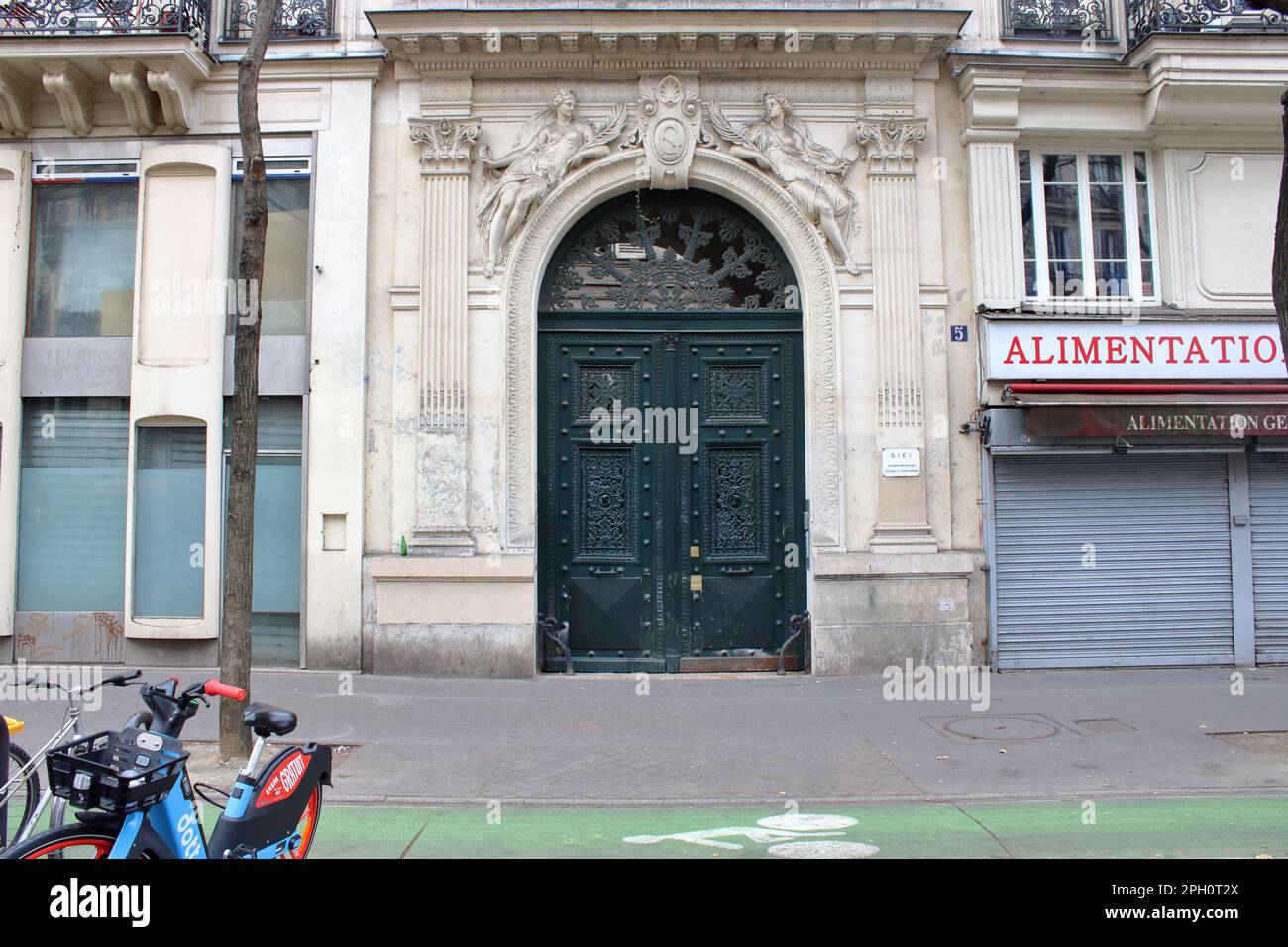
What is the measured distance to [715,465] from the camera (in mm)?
11945

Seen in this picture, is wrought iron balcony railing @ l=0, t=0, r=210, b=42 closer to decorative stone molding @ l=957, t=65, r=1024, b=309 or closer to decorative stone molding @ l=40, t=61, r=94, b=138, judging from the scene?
decorative stone molding @ l=40, t=61, r=94, b=138

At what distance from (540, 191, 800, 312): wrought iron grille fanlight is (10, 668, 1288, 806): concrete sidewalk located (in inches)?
181

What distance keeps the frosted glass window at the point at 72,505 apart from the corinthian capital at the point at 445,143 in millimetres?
4787

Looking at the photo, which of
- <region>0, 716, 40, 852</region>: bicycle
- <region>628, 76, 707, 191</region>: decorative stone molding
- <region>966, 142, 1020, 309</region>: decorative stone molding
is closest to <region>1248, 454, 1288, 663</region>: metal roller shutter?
<region>966, 142, 1020, 309</region>: decorative stone molding

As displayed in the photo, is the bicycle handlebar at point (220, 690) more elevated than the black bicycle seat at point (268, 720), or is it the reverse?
the bicycle handlebar at point (220, 690)

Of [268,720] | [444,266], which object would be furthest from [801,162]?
[268,720]

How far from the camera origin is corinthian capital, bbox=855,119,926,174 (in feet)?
39.0

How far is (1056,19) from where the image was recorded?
12227mm

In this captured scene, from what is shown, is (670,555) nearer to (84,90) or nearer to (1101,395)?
(1101,395)

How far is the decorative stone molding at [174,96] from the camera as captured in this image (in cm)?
1143

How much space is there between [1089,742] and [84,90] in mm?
13090

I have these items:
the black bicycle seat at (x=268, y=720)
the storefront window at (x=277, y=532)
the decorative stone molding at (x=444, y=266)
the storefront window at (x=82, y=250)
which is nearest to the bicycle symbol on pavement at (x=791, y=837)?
the black bicycle seat at (x=268, y=720)

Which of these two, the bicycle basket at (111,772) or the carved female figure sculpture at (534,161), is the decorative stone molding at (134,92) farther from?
the bicycle basket at (111,772)

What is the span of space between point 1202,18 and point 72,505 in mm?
14906
